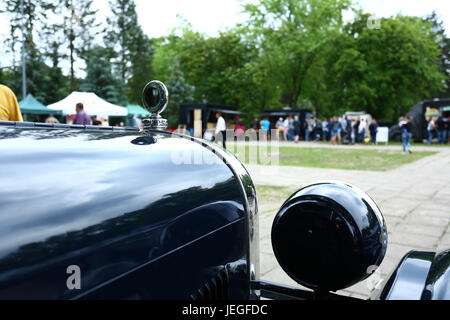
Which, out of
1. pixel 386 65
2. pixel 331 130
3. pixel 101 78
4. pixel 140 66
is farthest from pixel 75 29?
pixel 386 65

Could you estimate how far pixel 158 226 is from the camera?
0.96 m

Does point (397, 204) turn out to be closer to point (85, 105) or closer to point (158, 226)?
point (158, 226)

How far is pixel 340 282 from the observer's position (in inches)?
54.7

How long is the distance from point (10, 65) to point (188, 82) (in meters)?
18.3

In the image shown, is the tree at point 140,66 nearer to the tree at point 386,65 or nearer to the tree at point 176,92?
the tree at point 176,92

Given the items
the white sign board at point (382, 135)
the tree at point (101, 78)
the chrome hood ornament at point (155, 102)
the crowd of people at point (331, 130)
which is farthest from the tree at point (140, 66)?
the chrome hood ornament at point (155, 102)

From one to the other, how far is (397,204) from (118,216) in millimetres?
6263

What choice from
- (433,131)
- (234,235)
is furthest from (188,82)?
(234,235)

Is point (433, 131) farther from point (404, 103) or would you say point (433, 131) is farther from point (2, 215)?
point (2, 215)

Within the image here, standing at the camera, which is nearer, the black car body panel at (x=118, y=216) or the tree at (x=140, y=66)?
the black car body panel at (x=118, y=216)

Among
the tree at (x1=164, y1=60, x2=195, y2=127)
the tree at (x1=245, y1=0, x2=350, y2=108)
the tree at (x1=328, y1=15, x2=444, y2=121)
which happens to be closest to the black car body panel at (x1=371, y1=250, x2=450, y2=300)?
the tree at (x1=328, y1=15, x2=444, y2=121)

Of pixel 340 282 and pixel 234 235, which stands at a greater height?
pixel 234 235

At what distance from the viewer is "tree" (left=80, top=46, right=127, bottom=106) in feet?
103

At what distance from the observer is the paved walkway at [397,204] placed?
3.57 metres
